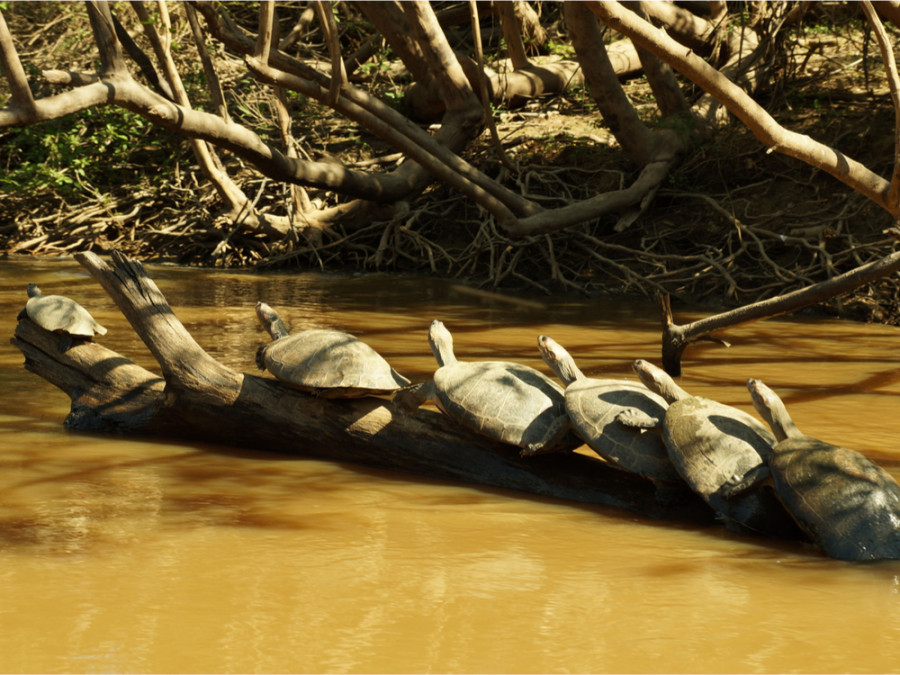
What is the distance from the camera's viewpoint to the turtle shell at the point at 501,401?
10.9 ft

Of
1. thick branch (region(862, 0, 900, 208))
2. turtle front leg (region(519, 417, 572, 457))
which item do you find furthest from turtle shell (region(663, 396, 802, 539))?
thick branch (region(862, 0, 900, 208))

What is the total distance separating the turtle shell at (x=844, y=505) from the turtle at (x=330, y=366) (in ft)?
4.88

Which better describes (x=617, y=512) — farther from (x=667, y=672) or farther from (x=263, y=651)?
(x=263, y=651)

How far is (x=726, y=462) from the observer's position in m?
2.97

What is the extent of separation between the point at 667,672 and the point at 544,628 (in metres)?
0.33

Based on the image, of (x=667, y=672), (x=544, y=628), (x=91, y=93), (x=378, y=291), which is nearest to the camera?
(x=667, y=672)

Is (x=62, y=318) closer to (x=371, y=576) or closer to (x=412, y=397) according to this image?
(x=412, y=397)

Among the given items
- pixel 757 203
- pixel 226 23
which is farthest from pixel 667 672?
pixel 757 203

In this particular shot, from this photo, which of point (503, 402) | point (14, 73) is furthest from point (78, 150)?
point (503, 402)

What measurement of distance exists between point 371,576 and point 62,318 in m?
2.29

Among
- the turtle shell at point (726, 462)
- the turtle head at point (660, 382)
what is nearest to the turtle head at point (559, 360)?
the turtle head at point (660, 382)

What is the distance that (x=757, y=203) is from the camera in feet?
30.1

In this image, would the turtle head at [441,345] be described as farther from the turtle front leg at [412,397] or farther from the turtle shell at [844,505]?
the turtle shell at [844,505]

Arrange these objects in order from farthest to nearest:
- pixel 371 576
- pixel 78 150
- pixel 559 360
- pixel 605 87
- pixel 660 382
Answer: pixel 78 150 < pixel 605 87 < pixel 559 360 < pixel 660 382 < pixel 371 576
